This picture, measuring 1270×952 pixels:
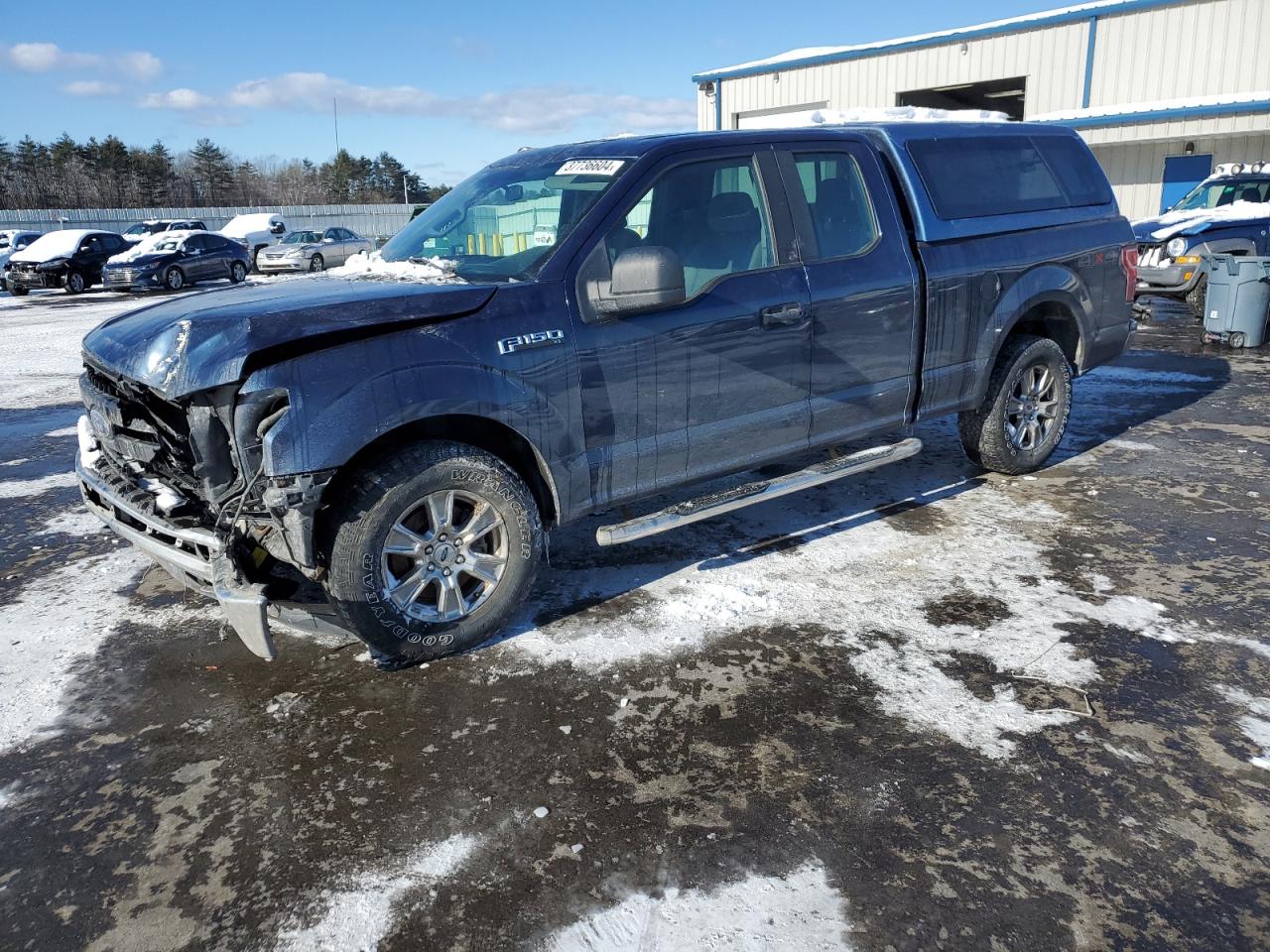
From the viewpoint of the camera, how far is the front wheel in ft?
18.8

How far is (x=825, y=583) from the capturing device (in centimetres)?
452

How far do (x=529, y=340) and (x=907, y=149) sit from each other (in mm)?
2740

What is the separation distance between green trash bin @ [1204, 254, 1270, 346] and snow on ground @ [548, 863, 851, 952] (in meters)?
10.7

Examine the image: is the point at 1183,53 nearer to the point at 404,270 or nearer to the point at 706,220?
the point at 706,220

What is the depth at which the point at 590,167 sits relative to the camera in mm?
4203

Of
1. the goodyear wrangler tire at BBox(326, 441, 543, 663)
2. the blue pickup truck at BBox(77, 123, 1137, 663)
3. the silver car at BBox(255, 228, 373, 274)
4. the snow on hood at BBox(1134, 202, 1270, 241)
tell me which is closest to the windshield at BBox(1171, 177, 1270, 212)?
the snow on hood at BBox(1134, 202, 1270, 241)

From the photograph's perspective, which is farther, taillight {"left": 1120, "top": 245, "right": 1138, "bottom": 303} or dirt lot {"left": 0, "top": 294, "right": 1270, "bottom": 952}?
taillight {"left": 1120, "top": 245, "right": 1138, "bottom": 303}

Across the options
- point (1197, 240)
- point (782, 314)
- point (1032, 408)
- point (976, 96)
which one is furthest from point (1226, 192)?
point (976, 96)

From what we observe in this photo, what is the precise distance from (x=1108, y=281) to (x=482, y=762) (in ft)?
17.2

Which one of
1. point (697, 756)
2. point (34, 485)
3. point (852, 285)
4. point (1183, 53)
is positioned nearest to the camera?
point (697, 756)

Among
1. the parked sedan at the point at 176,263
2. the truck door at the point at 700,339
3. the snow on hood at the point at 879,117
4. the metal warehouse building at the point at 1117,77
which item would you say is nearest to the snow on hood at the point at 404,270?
the truck door at the point at 700,339

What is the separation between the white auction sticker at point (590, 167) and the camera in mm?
4086

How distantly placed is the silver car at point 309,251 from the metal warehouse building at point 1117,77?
44.9 feet

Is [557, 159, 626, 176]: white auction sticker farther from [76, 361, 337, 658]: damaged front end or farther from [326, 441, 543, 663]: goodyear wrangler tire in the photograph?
[76, 361, 337, 658]: damaged front end
